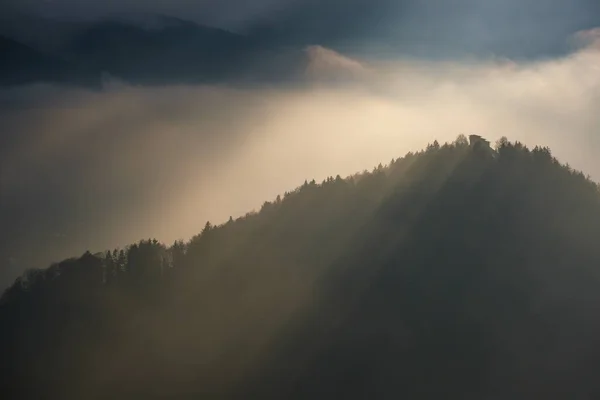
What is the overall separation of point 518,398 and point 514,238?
2093 cm

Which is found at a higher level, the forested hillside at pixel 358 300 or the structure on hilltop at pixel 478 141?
the structure on hilltop at pixel 478 141

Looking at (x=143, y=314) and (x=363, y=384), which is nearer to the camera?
(x=363, y=384)

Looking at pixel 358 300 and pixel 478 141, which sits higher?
pixel 478 141

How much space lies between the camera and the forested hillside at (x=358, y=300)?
71062 millimetres

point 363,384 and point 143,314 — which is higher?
point 143,314

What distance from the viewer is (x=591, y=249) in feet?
255

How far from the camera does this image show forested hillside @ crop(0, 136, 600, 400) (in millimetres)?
71062

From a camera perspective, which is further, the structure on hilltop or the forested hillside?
the structure on hilltop

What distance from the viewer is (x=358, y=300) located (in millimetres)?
77500

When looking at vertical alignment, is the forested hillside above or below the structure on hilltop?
below

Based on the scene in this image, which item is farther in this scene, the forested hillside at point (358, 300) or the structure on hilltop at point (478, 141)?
the structure on hilltop at point (478, 141)

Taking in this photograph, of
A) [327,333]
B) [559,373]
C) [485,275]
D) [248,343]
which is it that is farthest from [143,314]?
[559,373]

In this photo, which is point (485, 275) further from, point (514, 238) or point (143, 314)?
point (143, 314)

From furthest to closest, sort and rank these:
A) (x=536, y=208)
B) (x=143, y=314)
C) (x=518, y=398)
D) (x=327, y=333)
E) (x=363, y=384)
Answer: (x=143, y=314), (x=536, y=208), (x=327, y=333), (x=363, y=384), (x=518, y=398)
